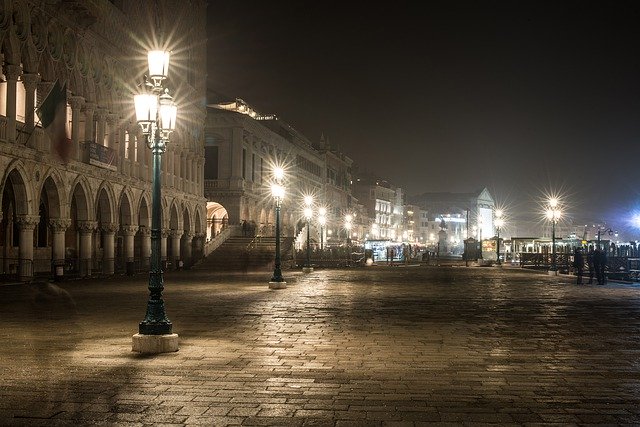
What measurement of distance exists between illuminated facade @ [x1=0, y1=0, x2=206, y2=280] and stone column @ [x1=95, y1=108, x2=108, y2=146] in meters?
0.05

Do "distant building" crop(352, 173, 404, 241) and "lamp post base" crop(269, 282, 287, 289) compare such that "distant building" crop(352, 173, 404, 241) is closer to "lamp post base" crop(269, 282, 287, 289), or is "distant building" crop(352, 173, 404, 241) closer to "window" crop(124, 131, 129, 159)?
"window" crop(124, 131, 129, 159)

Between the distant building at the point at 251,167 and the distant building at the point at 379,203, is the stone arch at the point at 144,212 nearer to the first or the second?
the distant building at the point at 251,167

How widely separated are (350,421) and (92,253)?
33.7 metres

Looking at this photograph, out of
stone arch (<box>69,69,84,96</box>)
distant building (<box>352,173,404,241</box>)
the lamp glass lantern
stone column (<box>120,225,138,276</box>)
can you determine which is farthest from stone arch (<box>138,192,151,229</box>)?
distant building (<box>352,173,404,241</box>)

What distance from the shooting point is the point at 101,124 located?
38500 millimetres

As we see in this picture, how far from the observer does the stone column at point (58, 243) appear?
33.5 meters

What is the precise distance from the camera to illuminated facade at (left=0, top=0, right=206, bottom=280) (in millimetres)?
30500

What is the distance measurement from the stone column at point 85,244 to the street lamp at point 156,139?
2506 cm

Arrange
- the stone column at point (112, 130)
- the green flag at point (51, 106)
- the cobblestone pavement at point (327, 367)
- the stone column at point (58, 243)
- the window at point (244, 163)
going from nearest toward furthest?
the cobblestone pavement at point (327, 367), the green flag at point (51, 106), the stone column at point (58, 243), the stone column at point (112, 130), the window at point (244, 163)

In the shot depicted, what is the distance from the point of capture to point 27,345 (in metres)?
12.2

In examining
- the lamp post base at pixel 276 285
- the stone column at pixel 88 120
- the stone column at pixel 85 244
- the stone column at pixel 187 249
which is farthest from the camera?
the stone column at pixel 187 249

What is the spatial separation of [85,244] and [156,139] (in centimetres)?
2608

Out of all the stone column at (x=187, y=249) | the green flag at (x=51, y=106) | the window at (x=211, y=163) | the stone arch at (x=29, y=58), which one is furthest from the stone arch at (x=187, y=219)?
the stone arch at (x=29, y=58)

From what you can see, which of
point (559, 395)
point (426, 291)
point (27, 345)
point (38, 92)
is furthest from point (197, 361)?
point (38, 92)
